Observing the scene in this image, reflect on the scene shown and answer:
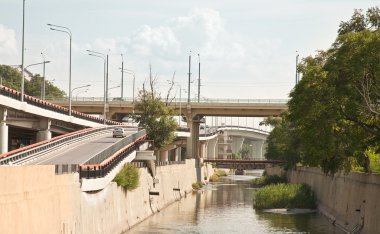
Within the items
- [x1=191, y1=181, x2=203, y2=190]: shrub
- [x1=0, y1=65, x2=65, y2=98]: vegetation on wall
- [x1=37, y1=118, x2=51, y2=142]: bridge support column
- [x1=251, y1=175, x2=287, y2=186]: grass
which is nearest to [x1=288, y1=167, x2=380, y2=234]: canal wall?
[x1=37, y1=118, x2=51, y2=142]: bridge support column

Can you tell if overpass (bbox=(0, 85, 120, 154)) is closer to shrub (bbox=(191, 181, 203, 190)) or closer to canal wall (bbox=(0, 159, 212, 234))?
canal wall (bbox=(0, 159, 212, 234))

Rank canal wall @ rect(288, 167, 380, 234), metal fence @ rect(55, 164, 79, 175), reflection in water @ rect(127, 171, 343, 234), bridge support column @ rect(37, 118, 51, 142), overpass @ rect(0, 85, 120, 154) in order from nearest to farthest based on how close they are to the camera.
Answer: metal fence @ rect(55, 164, 79, 175), canal wall @ rect(288, 167, 380, 234), overpass @ rect(0, 85, 120, 154), reflection in water @ rect(127, 171, 343, 234), bridge support column @ rect(37, 118, 51, 142)

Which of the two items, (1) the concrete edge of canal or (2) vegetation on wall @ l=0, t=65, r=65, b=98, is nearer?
(1) the concrete edge of canal

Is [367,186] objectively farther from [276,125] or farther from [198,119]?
[198,119]

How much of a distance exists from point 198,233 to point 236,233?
340 cm

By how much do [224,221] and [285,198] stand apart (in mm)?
16122

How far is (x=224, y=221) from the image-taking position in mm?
74125

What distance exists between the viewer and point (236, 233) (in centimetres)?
6344

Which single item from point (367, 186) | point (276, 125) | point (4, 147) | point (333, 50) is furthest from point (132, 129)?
point (333, 50)

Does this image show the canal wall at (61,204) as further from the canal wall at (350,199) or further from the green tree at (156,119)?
the canal wall at (350,199)

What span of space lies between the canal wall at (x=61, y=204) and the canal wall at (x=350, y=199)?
17.6 metres

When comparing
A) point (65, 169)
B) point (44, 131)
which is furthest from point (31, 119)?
point (65, 169)

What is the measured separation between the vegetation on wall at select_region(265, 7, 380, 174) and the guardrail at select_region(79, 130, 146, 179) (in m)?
13.5

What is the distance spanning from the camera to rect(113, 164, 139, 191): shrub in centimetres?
6322
